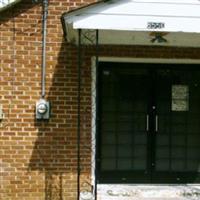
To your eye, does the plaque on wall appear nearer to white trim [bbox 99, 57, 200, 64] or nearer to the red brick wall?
white trim [bbox 99, 57, 200, 64]

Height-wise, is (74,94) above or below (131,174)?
above

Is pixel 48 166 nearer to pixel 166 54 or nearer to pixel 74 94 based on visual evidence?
pixel 74 94

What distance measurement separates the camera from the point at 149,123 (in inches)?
379

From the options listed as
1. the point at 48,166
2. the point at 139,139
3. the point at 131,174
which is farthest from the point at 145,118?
the point at 48,166

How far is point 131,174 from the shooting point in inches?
377

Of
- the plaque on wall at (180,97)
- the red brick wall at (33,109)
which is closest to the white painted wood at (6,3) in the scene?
the red brick wall at (33,109)

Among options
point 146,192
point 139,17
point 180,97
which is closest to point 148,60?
Result: point 180,97

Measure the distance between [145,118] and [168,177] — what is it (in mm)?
1096

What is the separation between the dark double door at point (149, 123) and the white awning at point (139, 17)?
7.20 ft

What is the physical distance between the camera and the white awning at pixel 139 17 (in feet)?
24.2

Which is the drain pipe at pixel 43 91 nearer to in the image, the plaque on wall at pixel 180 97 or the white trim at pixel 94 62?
the white trim at pixel 94 62

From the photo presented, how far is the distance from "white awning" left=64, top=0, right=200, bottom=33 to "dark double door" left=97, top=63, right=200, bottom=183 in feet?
7.20

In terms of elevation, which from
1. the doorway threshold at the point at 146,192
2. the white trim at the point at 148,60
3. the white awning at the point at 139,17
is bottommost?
the doorway threshold at the point at 146,192

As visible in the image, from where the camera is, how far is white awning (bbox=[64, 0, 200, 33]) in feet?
24.2
